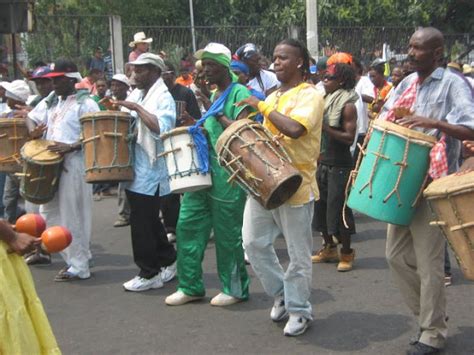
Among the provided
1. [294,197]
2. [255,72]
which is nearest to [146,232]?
[294,197]

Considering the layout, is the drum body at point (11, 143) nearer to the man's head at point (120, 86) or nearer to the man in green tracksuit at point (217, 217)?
the man's head at point (120, 86)

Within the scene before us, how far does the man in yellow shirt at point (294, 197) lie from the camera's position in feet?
16.3

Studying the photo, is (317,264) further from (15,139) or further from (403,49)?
(403,49)

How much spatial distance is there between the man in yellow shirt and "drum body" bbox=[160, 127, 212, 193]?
0.52 meters

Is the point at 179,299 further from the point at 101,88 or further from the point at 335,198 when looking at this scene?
the point at 101,88

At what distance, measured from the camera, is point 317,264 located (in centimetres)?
721

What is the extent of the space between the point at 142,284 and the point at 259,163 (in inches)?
85.3

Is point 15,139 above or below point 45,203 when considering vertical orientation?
above

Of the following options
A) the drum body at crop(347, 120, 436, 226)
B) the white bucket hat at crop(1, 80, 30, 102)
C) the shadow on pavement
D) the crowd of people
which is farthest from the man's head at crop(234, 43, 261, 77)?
the drum body at crop(347, 120, 436, 226)

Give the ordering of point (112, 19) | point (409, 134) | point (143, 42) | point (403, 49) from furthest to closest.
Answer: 1. point (403, 49)
2. point (112, 19)
3. point (143, 42)
4. point (409, 134)

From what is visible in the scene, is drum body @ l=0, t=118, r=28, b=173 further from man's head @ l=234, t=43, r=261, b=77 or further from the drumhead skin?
man's head @ l=234, t=43, r=261, b=77

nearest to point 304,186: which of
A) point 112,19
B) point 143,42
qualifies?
point 143,42

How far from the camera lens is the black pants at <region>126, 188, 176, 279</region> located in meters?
6.41

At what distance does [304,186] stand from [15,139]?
11.2ft
